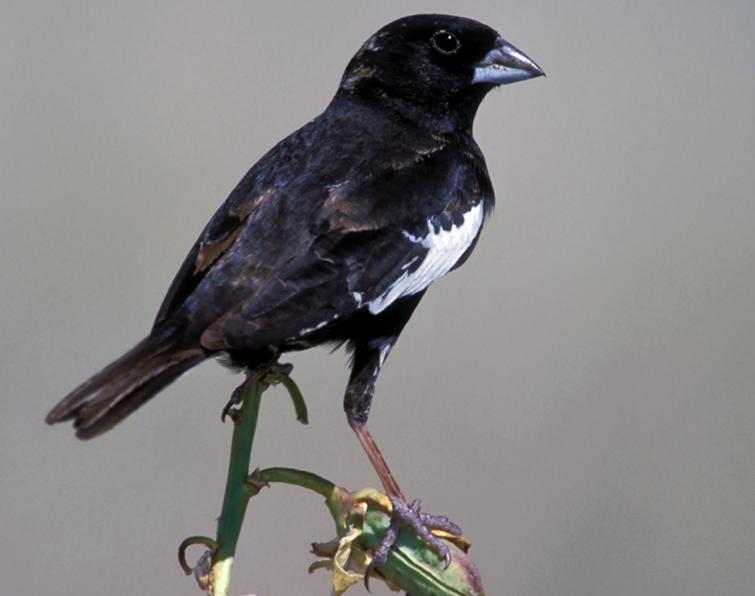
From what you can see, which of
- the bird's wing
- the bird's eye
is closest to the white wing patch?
the bird's wing

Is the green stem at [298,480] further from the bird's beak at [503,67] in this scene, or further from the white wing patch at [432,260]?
the bird's beak at [503,67]

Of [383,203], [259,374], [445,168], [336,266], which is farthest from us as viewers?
[445,168]

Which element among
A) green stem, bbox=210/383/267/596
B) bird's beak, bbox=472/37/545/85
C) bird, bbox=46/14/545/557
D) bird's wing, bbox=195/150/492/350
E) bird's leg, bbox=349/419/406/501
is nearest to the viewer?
green stem, bbox=210/383/267/596

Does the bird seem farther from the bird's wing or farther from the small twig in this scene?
the small twig

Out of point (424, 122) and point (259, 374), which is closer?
point (259, 374)

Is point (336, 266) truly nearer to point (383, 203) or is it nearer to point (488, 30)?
point (383, 203)

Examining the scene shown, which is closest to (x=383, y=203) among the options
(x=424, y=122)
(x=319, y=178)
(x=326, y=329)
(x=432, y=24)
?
(x=319, y=178)

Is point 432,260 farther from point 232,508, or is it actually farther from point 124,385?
point 232,508

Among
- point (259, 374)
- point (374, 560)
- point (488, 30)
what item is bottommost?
point (374, 560)
